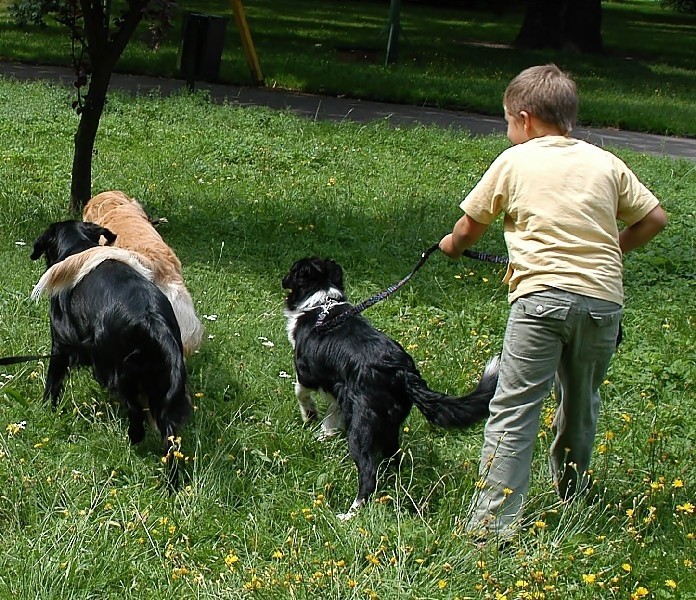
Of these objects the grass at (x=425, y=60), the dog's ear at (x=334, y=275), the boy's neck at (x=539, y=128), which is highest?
the boy's neck at (x=539, y=128)

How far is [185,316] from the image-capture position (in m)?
5.64

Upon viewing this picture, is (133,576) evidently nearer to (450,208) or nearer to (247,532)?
(247,532)

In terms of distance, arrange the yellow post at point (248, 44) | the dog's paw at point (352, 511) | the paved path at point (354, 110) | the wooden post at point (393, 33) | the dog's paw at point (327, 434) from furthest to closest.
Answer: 1. the wooden post at point (393, 33)
2. the yellow post at point (248, 44)
3. the paved path at point (354, 110)
4. the dog's paw at point (327, 434)
5. the dog's paw at point (352, 511)

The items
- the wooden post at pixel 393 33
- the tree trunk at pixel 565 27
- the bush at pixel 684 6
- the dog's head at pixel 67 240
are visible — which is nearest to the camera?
the dog's head at pixel 67 240

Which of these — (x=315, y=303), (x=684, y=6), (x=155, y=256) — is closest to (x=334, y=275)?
(x=315, y=303)

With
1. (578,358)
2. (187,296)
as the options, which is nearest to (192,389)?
(187,296)

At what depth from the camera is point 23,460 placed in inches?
172

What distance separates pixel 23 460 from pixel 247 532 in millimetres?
1156

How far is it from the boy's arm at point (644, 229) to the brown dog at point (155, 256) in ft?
8.56

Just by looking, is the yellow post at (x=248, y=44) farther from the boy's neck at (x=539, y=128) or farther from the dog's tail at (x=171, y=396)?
the boy's neck at (x=539, y=128)

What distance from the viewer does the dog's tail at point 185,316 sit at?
5590 millimetres

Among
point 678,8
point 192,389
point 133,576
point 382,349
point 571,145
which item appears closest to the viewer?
point 133,576

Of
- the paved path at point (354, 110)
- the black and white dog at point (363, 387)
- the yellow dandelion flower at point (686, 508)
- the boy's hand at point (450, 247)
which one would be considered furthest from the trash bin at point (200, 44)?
the yellow dandelion flower at point (686, 508)

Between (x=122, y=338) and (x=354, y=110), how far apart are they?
11190 millimetres
